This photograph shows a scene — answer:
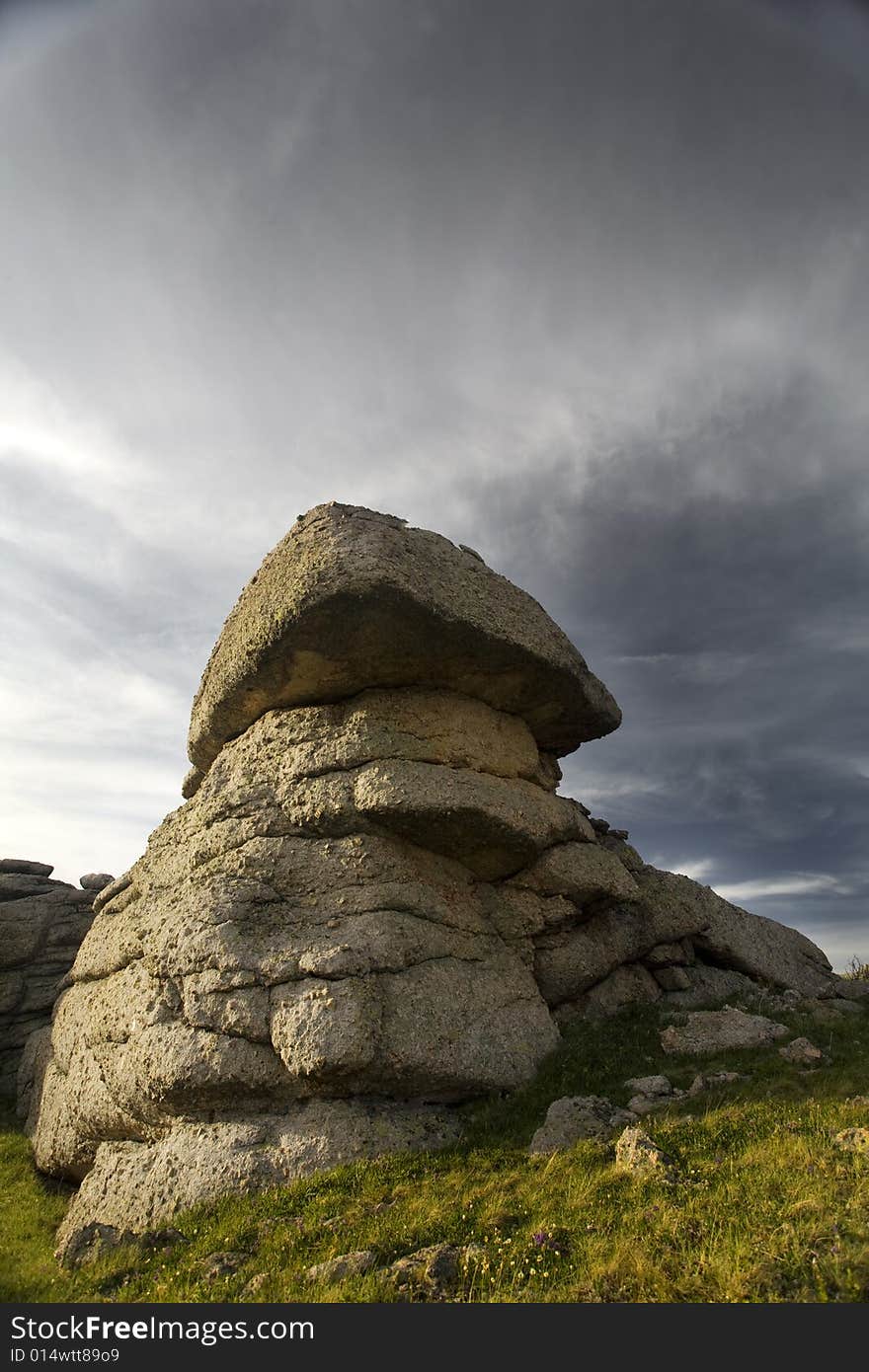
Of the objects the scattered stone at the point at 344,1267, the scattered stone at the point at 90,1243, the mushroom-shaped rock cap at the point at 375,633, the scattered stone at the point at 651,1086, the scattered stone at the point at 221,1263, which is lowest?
the scattered stone at the point at 90,1243

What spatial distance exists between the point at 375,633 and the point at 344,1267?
14.0m

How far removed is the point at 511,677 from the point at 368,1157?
44.1 ft

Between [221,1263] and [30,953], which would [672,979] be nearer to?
[221,1263]

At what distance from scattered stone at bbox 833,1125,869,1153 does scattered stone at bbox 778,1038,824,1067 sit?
15.1ft

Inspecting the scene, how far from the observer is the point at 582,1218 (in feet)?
36.2

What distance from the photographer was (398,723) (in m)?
21.8

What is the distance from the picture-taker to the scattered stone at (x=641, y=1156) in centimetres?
1209

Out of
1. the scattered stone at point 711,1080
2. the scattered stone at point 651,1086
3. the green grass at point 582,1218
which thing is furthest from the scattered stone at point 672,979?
the scattered stone at point 651,1086

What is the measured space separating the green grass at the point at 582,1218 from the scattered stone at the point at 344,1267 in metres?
0.19

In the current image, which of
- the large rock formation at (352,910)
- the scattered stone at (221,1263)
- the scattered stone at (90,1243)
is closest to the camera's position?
the scattered stone at (221,1263)

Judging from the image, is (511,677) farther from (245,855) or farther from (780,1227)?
(780,1227)

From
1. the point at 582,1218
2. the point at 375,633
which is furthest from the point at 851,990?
the point at 375,633

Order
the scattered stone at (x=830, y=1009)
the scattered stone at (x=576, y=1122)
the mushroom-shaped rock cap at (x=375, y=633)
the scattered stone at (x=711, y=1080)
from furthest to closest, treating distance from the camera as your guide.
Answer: the scattered stone at (x=830, y=1009) → the mushroom-shaped rock cap at (x=375, y=633) → the scattered stone at (x=711, y=1080) → the scattered stone at (x=576, y=1122)

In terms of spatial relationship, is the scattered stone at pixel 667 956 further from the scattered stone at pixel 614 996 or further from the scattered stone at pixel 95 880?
the scattered stone at pixel 95 880
